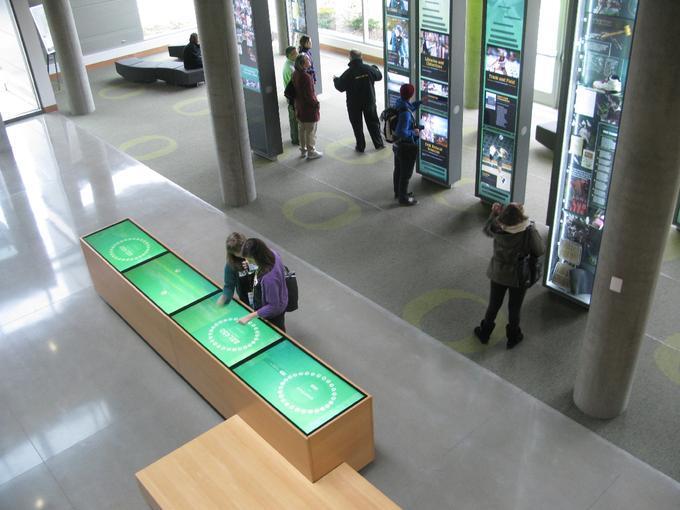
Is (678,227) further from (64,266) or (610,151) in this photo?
(64,266)

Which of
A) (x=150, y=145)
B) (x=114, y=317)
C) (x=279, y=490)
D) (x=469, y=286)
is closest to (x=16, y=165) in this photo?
(x=150, y=145)

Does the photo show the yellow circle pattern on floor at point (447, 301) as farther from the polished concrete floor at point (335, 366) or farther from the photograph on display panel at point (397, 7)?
the photograph on display panel at point (397, 7)

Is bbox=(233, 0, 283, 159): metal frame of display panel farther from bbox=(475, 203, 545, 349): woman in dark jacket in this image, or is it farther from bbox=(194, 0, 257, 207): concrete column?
bbox=(475, 203, 545, 349): woman in dark jacket

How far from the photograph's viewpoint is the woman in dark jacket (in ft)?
20.2

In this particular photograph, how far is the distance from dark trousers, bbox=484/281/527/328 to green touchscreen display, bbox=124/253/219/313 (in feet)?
→ 8.70

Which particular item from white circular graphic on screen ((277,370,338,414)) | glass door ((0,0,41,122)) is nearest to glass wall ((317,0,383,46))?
glass door ((0,0,41,122))

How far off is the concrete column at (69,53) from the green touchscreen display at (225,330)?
8.85m

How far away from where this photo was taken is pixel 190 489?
529 centimetres

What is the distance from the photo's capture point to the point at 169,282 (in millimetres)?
7066

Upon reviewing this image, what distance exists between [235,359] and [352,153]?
6142 mm

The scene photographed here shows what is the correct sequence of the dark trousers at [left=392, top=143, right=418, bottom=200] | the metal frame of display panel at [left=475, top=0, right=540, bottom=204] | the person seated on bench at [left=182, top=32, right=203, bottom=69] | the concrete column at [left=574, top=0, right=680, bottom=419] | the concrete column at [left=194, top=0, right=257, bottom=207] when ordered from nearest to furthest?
the concrete column at [left=574, top=0, right=680, bottom=419], the metal frame of display panel at [left=475, top=0, right=540, bottom=204], the concrete column at [left=194, top=0, right=257, bottom=207], the dark trousers at [left=392, top=143, right=418, bottom=200], the person seated on bench at [left=182, top=32, right=203, bottom=69]

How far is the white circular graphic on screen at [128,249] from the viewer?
7547 millimetres

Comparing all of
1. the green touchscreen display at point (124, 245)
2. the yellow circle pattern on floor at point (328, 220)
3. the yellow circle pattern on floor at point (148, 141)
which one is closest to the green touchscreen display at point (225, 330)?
the green touchscreen display at point (124, 245)

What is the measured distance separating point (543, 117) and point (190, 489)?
9325 mm
